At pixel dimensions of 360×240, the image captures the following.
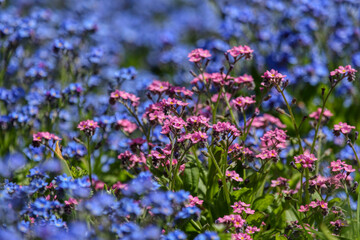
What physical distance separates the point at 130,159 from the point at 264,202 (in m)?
1.13

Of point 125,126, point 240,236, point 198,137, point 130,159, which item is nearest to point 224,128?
point 198,137

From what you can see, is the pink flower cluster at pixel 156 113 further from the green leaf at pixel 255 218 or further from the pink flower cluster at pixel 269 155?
the green leaf at pixel 255 218

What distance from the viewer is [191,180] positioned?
3.82 metres

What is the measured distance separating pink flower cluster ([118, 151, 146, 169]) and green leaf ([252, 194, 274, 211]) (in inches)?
38.6

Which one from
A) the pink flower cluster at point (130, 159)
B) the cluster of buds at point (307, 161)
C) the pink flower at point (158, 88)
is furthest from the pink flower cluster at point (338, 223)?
the pink flower at point (158, 88)

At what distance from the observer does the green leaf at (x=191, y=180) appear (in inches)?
150

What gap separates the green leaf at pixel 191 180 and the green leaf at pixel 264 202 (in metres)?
0.50

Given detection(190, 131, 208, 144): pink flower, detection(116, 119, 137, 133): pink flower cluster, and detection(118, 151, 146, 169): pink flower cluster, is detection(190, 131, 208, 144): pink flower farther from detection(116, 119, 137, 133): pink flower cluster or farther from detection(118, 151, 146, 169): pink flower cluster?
detection(116, 119, 137, 133): pink flower cluster

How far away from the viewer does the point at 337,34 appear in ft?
23.0

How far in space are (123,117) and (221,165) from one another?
54.2 inches

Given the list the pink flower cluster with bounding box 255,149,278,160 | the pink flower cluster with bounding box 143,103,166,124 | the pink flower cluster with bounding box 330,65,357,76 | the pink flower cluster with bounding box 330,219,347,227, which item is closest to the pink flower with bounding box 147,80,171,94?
the pink flower cluster with bounding box 143,103,166,124

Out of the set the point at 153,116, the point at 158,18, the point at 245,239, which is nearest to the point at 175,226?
the point at 245,239

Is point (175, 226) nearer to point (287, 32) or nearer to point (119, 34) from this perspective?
point (287, 32)

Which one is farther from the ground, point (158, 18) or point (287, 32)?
point (158, 18)
